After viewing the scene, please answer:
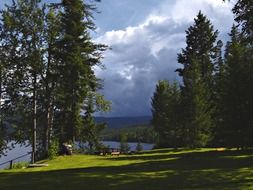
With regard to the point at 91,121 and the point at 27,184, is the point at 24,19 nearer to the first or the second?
the point at 91,121

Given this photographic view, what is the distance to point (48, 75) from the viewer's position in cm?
4309

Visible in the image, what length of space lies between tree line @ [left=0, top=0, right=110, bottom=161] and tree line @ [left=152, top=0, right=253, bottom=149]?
11.4 meters

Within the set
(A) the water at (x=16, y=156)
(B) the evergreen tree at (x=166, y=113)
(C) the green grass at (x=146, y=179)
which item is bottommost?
(C) the green grass at (x=146, y=179)

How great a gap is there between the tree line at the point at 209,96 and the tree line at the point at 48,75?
37.3 ft

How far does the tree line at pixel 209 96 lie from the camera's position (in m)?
38.8

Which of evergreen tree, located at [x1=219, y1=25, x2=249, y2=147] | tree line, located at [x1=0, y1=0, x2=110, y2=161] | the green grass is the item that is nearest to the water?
tree line, located at [x1=0, y1=0, x2=110, y2=161]

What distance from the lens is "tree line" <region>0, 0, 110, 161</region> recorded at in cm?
4138

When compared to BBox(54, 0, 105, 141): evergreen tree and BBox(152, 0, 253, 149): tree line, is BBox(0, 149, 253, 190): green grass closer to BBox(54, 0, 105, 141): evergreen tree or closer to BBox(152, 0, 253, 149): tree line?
BBox(152, 0, 253, 149): tree line

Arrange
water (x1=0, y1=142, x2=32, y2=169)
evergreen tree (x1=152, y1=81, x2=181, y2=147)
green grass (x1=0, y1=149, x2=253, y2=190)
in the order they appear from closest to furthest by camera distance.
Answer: green grass (x1=0, y1=149, x2=253, y2=190)
water (x1=0, y1=142, x2=32, y2=169)
evergreen tree (x1=152, y1=81, x2=181, y2=147)

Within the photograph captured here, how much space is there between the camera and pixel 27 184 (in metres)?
19.9

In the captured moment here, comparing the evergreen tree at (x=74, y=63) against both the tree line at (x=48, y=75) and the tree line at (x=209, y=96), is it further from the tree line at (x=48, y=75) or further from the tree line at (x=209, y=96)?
the tree line at (x=209, y=96)

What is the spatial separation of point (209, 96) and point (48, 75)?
22.3 metres

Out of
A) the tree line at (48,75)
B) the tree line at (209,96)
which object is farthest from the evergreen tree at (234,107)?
the tree line at (48,75)

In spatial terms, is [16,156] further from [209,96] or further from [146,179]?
[146,179]
